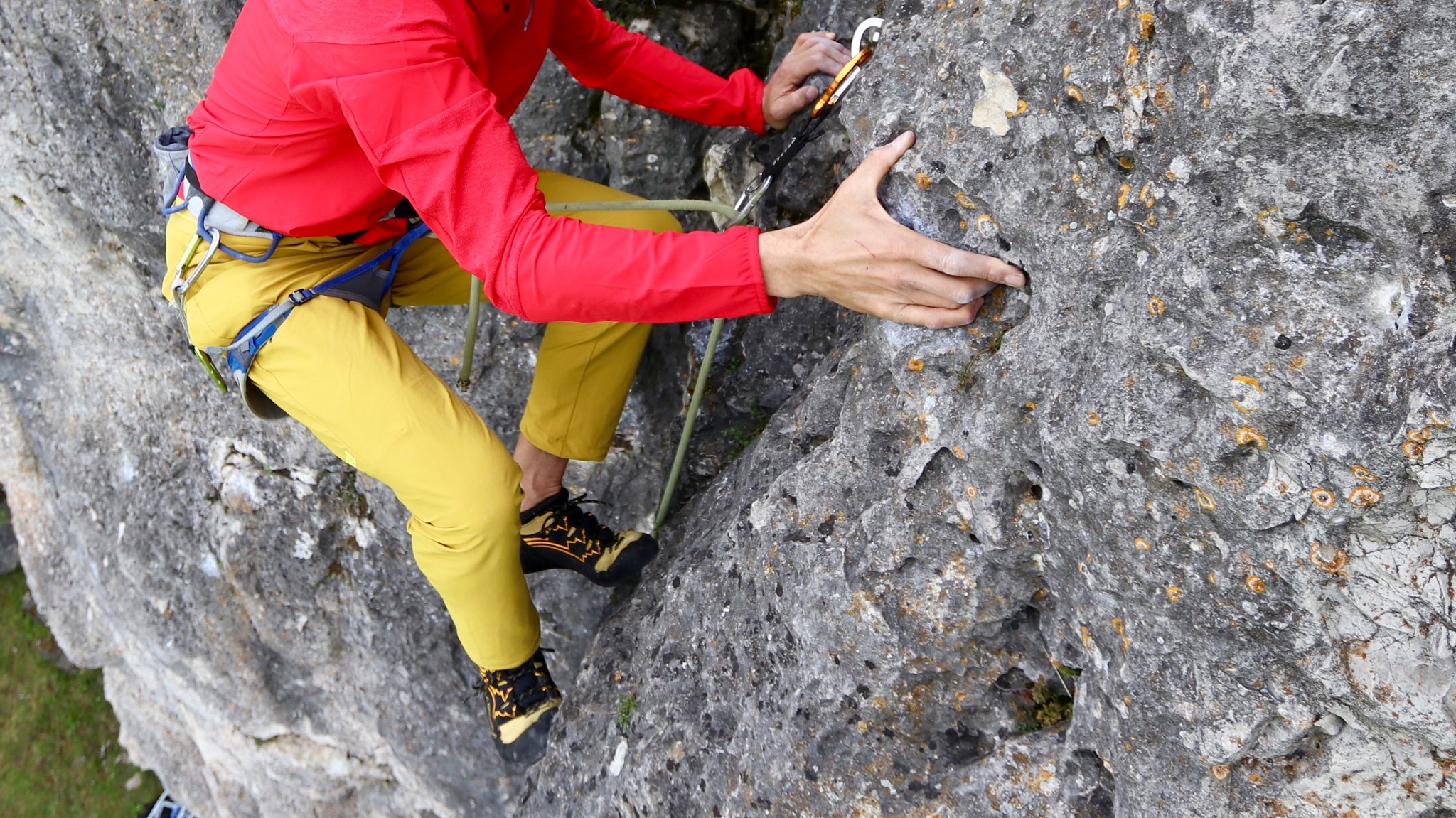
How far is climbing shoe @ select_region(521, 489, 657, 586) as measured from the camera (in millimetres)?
3436

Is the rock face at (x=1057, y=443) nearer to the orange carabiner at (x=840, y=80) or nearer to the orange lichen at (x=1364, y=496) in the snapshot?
the orange lichen at (x=1364, y=496)

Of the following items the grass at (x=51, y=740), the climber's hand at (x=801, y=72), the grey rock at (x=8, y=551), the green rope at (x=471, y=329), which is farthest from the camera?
the grey rock at (x=8, y=551)

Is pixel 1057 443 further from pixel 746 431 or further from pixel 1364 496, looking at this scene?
pixel 746 431

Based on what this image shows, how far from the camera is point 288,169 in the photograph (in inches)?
104

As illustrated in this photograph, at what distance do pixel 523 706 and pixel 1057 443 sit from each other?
6.96 ft

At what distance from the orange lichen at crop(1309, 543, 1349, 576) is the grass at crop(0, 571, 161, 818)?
368 inches

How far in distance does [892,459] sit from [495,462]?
1.12 m

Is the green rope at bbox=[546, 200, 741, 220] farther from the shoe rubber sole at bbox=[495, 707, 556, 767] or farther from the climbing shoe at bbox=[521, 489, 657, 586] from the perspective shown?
the shoe rubber sole at bbox=[495, 707, 556, 767]

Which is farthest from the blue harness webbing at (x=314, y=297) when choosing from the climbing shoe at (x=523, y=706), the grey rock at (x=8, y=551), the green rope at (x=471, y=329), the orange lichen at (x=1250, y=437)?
the grey rock at (x=8, y=551)

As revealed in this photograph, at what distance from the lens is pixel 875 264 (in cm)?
210

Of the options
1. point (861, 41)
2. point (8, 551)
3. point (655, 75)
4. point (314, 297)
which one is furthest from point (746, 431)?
A: point (8, 551)

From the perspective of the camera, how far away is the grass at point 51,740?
8234 mm

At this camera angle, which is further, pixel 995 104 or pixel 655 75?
pixel 655 75

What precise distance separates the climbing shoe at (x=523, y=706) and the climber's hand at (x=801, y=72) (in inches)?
79.0
